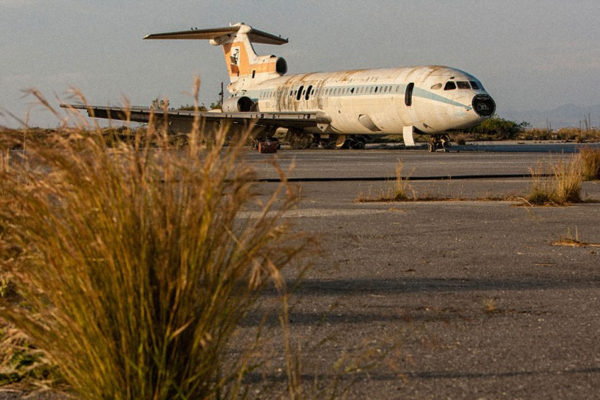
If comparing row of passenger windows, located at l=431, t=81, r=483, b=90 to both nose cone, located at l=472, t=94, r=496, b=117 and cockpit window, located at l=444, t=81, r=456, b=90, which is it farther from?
nose cone, located at l=472, t=94, r=496, b=117

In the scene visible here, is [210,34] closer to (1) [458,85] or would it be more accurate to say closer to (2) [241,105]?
(2) [241,105]

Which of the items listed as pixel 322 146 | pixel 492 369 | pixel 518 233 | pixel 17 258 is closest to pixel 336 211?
pixel 518 233

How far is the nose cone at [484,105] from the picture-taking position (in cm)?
2794

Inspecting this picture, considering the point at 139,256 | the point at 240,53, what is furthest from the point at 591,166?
the point at 240,53

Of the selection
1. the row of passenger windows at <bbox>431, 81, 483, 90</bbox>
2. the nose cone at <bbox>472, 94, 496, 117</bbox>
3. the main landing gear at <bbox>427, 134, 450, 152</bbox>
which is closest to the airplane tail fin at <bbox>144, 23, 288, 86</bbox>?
the main landing gear at <bbox>427, 134, 450, 152</bbox>

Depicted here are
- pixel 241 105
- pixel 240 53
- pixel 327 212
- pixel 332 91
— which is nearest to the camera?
pixel 327 212

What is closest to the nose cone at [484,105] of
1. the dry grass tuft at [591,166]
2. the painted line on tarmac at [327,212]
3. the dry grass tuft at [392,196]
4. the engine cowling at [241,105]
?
the dry grass tuft at [591,166]

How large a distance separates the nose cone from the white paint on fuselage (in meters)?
0.17

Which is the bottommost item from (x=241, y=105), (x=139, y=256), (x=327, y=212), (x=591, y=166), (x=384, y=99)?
(x=591, y=166)

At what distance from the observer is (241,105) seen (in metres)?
42.5

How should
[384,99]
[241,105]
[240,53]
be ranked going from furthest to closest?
[240,53], [241,105], [384,99]

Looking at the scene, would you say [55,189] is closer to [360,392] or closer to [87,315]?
[87,315]

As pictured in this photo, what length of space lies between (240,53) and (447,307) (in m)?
41.6

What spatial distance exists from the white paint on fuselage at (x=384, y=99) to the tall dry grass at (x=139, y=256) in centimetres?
2593
